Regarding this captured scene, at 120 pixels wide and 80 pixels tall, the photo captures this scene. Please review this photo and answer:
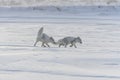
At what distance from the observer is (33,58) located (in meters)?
9.84

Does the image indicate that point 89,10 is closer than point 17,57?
No

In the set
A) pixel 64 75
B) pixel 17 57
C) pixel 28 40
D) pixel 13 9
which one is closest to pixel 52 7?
pixel 13 9

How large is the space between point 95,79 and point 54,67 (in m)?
1.36

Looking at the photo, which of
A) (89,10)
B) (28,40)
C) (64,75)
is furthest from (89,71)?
(89,10)

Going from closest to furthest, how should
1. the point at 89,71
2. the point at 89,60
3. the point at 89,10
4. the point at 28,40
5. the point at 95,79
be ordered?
1. the point at 95,79
2. the point at 89,71
3. the point at 89,60
4. the point at 28,40
5. the point at 89,10

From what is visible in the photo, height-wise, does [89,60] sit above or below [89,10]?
below

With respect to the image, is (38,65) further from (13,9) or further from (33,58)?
(13,9)

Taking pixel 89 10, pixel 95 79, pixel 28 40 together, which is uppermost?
pixel 89 10

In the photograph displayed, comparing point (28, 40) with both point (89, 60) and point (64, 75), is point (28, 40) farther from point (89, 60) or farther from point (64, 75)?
point (64, 75)

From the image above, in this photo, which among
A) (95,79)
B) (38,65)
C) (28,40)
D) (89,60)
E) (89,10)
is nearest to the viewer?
(95,79)

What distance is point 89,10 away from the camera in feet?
98.9

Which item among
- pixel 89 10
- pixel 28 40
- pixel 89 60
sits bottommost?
pixel 89 60

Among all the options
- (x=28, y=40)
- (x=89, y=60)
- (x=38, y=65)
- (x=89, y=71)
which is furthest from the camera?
(x=28, y=40)

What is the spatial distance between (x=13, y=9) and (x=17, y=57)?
2204 centimetres
